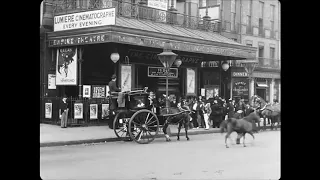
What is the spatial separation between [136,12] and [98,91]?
4.10 meters

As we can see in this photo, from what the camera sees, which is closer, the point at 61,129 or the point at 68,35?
the point at 61,129

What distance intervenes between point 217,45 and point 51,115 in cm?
847

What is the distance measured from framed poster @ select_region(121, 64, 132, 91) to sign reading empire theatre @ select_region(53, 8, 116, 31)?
10.00 feet

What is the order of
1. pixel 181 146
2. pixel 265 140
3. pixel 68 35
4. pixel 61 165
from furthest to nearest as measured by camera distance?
pixel 68 35
pixel 181 146
pixel 61 165
pixel 265 140

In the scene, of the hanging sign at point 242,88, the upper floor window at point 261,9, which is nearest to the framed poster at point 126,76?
the hanging sign at point 242,88

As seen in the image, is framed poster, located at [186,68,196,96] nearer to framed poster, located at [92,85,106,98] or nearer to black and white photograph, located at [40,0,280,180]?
black and white photograph, located at [40,0,280,180]

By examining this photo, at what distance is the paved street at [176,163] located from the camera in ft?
23.5

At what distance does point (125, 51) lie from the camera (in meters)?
20.1

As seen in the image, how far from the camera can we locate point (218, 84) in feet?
83.0

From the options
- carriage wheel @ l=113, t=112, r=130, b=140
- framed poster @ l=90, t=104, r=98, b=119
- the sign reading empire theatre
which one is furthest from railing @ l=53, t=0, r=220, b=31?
carriage wheel @ l=113, t=112, r=130, b=140

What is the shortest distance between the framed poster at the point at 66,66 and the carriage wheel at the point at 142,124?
584 cm

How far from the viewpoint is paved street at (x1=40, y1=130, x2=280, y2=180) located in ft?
23.5
